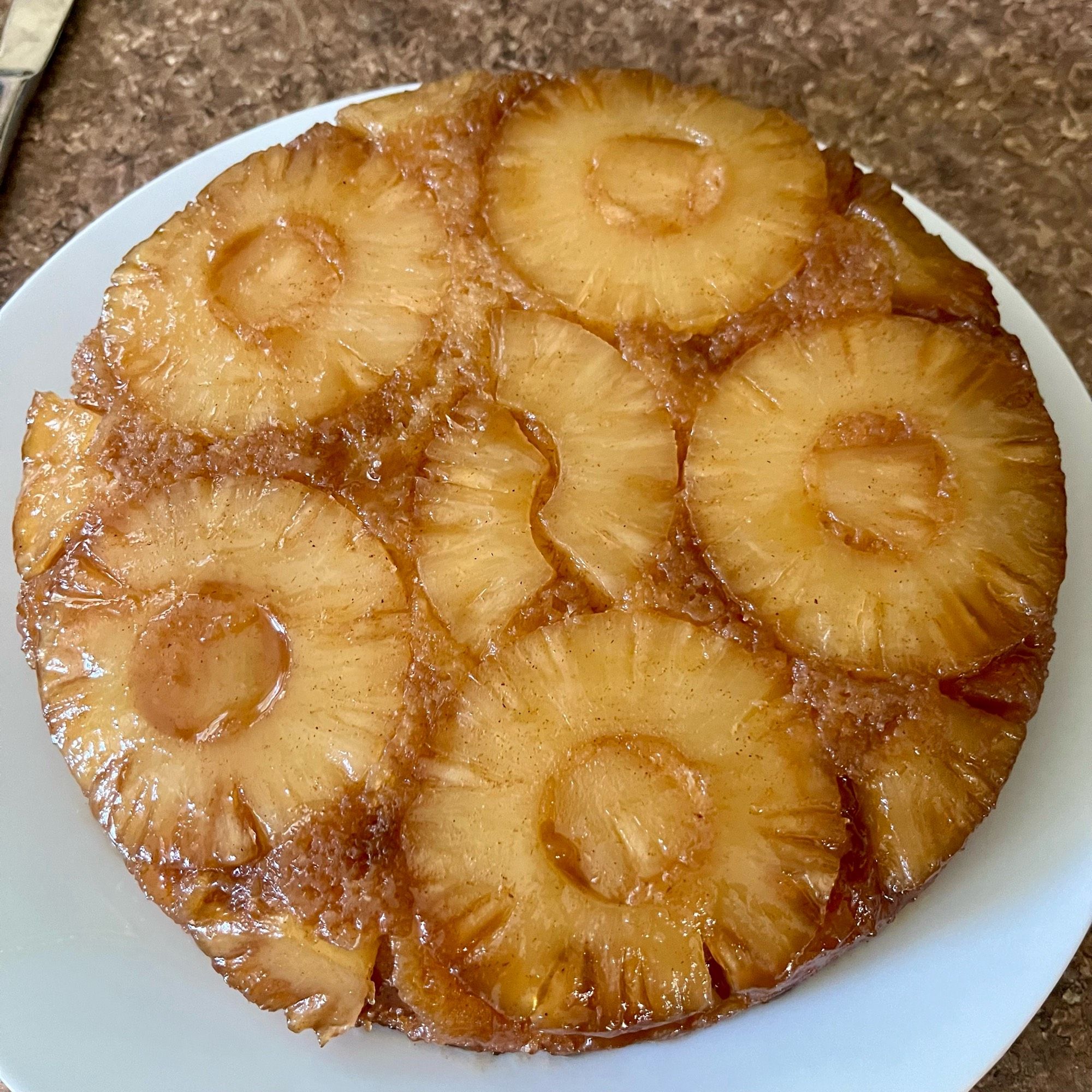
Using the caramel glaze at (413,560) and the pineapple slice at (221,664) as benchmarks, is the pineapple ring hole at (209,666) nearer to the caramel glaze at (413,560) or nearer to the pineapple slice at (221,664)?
the pineapple slice at (221,664)

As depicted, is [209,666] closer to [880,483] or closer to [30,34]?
[880,483]

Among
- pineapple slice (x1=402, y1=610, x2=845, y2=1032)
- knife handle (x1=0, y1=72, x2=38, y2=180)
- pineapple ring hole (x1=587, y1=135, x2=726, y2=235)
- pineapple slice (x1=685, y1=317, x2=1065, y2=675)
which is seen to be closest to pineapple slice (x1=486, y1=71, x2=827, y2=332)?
pineapple ring hole (x1=587, y1=135, x2=726, y2=235)

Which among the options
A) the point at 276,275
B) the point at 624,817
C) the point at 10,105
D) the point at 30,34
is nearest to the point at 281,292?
the point at 276,275

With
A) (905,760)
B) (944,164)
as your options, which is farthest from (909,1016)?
(944,164)

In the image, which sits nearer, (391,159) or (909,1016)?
(909,1016)

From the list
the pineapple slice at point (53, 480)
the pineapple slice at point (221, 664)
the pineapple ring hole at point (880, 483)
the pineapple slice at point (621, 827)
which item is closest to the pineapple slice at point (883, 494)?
the pineapple ring hole at point (880, 483)

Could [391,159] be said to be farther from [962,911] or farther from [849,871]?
[962,911]

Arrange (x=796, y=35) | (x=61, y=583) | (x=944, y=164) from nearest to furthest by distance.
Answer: (x=61, y=583)
(x=944, y=164)
(x=796, y=35)
